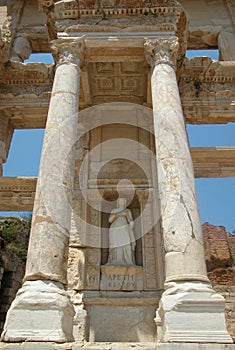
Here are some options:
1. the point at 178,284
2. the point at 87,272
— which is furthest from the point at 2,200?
the point at 178,284

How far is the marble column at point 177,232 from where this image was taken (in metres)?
5.31

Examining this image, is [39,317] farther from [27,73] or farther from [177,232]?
[27,73]

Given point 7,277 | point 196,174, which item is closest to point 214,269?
point 196,174

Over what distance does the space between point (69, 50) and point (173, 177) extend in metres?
4.35

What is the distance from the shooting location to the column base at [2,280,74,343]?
5.13m

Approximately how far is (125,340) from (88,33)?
7.32 meters

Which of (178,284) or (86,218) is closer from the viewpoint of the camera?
(178,284)

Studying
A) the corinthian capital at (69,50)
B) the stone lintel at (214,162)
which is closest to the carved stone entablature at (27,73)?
the corinthian capital at (69,50)

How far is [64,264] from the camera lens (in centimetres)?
627

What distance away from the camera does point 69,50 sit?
29.1 ft

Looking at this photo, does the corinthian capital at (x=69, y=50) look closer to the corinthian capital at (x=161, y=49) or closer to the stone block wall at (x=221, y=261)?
the corinthian capital at (x=161, y=49)

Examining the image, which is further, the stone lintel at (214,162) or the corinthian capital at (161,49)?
the stone lintel at (214,162)

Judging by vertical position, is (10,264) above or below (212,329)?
above

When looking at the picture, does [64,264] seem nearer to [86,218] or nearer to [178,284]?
[178,284]
